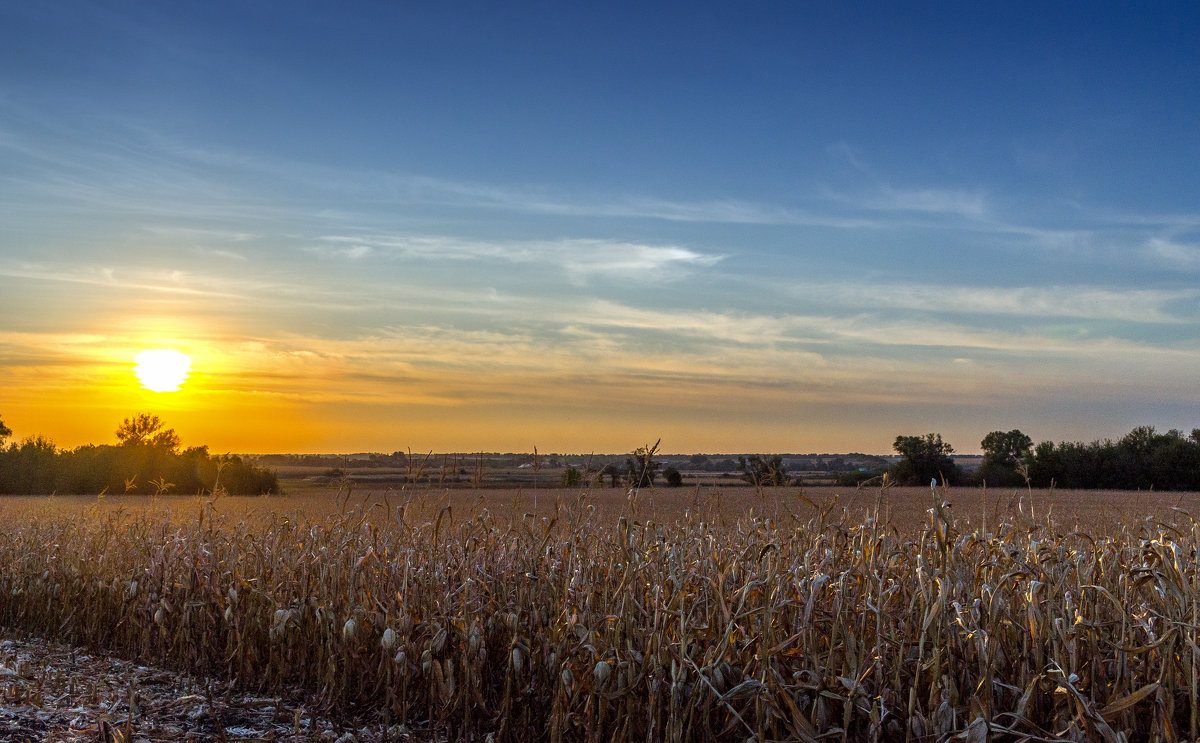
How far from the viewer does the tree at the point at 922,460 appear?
154 feet

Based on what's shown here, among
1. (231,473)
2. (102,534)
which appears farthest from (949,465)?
(102,534)

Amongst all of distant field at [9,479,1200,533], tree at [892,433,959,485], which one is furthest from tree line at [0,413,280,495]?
tree at [892,433,959,485]

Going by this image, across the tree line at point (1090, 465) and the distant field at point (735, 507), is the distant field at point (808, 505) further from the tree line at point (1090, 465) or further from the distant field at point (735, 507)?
the tree line at point (1090, 465)

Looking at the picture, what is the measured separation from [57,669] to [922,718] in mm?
6770

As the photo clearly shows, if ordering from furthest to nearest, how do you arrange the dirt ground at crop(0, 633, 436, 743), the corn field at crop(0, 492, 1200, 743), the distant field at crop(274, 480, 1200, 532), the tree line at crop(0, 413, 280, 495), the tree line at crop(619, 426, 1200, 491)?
the tree line at crop(619, 426, 1200, 491), the tree line at crop(0, 413, 280, 495), the distant field at crop(274, 480, 1200, 532), the dirt ground at crop(0, 633, 436, 743), the corn field at crop(0, 492, 1200, 743)

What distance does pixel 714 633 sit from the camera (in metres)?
4.71

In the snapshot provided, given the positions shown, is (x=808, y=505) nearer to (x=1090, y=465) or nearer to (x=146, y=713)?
(x=146, y=713)

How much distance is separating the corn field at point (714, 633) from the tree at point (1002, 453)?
4542cm

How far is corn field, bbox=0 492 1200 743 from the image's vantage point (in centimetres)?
404

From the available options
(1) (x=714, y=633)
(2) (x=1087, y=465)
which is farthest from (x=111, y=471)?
(2) (x=1087, y=465)

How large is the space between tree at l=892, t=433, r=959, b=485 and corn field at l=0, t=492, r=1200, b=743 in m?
41.5

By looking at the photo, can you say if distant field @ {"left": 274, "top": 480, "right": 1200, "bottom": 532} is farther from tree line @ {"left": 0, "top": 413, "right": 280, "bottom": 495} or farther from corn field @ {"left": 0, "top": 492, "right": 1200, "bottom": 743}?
tree line @ {"left": 0, "top": 413, "right": 280, "bottom": 495}

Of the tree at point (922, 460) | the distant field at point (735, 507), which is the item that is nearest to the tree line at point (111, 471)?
the distant field at point (735, 507)

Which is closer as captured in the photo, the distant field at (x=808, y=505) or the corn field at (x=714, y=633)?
the corn field at (x=714, y=633)
